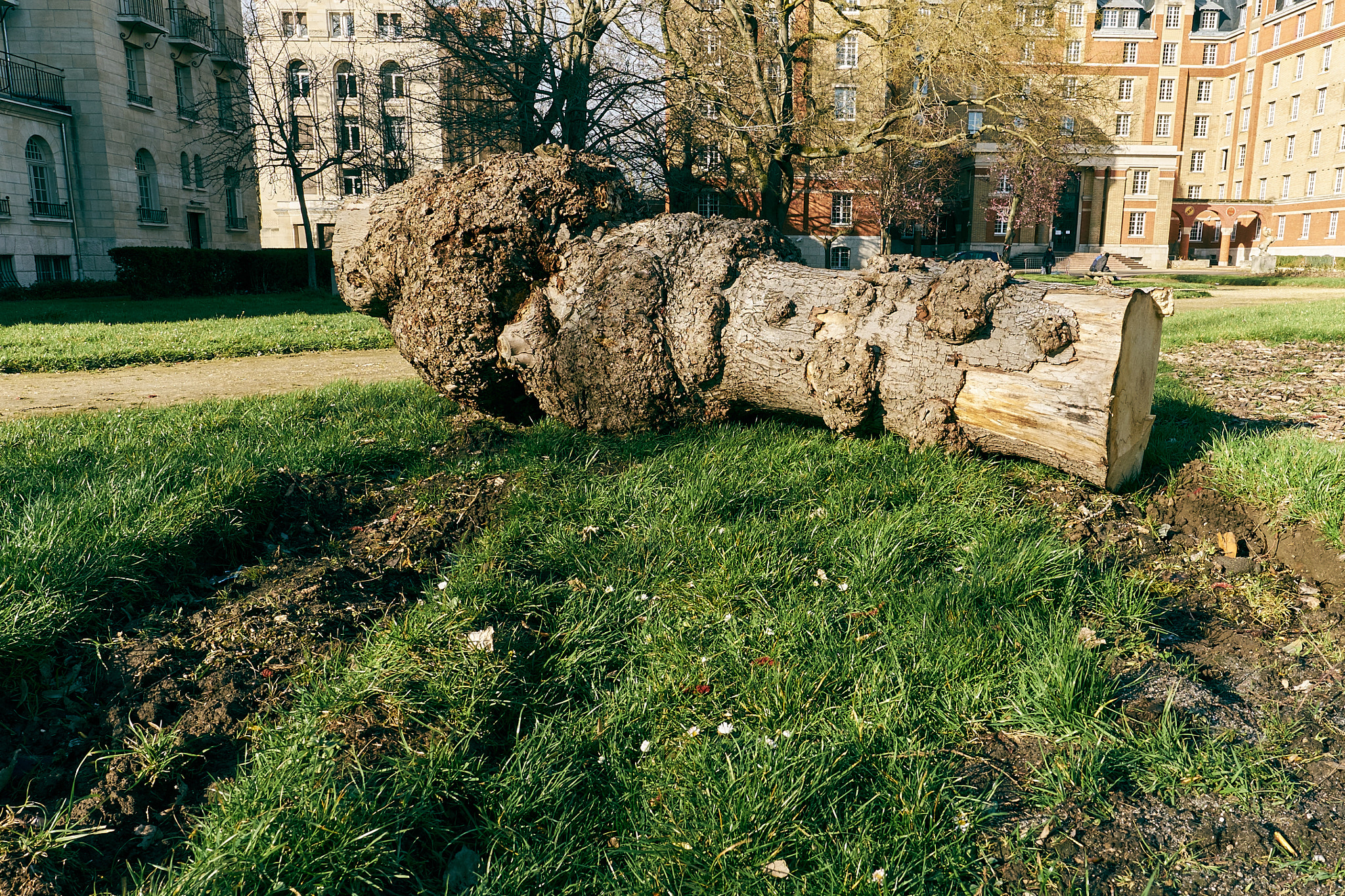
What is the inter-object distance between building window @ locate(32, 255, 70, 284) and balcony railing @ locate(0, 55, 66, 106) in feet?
16.8

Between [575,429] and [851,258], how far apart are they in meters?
45.7

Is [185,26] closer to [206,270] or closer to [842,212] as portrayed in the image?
[206,270]

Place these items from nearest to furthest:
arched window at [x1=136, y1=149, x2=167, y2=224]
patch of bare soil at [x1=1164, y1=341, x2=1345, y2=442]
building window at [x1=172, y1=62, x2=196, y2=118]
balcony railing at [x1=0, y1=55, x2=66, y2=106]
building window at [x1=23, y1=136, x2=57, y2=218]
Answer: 1. patch of bare soil at [x1=1164, y1=341, x2=1345, y2=442]
2. balcony railing at [x1=0, y1=55, x2=66, y2=106]
3. building window at [x1=23, y1=136, x2=57, y2=218]
4. arched window at [x1=136, y1=149, x2=167, y2=224]
5. building window at [x1=172, y1=62, x2=196, y2=118]

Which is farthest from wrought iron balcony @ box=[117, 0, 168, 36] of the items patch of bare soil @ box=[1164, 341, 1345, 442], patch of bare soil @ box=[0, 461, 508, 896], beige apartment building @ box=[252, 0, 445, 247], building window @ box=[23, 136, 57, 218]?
patch of bare soil @ box=[1164, 341, 1345, 442]

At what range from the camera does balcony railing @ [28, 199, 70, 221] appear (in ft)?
88.9

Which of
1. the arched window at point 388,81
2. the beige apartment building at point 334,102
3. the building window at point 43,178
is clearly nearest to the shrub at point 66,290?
the beige apartment building at point 334,102

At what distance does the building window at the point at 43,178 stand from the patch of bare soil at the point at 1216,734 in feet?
114

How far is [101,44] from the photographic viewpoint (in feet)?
97.5

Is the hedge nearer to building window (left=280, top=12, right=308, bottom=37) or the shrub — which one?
the shrub

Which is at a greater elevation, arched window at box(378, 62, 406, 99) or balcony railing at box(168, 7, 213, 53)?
balcony railing at box(168, 7, 213, 53)

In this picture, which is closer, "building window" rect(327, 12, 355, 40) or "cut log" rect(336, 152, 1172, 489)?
"cut log" rect(336, 152, 1172, 489)

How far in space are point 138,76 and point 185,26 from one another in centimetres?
437

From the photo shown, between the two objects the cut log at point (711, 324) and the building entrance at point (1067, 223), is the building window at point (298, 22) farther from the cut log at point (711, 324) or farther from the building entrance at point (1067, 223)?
the cut log at point (711, 324)

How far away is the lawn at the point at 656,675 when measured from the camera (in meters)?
2.03
